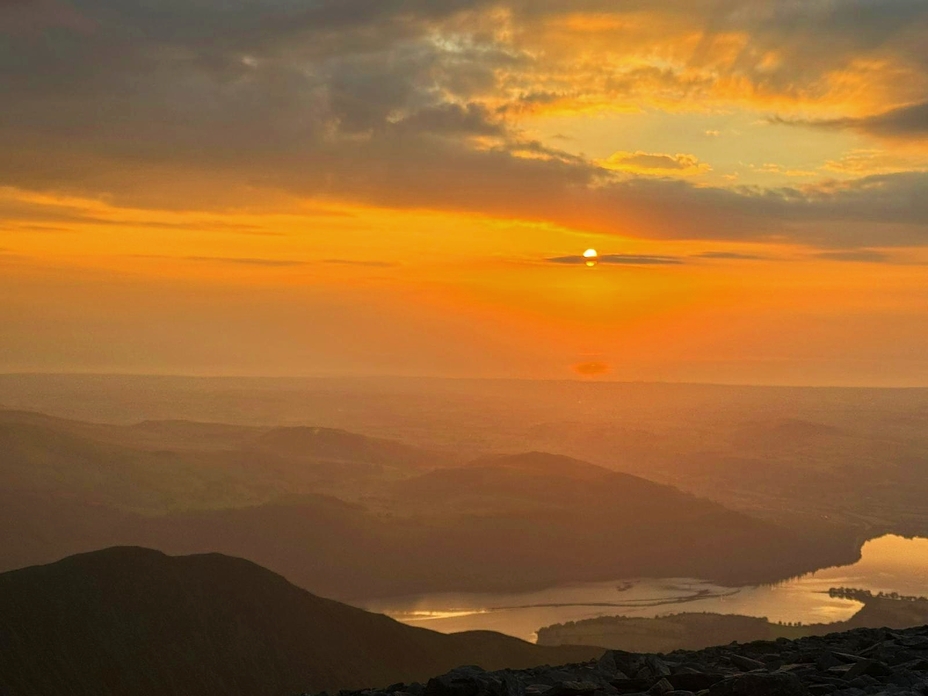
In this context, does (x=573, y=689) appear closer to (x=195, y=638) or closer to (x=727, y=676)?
(x=727, y=676)

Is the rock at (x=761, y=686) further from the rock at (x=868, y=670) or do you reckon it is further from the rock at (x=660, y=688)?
the rock at (x=868, y=670)

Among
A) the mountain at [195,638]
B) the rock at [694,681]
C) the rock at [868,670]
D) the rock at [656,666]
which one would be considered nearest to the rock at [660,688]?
the rock at [694,681]

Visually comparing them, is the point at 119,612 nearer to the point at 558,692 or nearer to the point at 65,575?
the point at 65,575

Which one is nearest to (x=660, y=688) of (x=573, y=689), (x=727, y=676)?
(x=727, y=676)

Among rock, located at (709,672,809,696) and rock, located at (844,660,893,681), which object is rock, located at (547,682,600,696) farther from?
rock, located at (844,660,893,681)

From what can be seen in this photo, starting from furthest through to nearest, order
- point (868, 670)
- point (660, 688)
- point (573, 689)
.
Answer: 1. point (868, 670)
2. point (573, 689)
3. point (660, 688)

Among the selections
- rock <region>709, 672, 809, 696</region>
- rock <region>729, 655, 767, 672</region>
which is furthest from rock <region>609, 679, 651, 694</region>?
rock <region>729, 655, 767, 672</region>

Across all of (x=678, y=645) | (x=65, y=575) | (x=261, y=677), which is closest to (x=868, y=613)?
(x=678, y=645)
